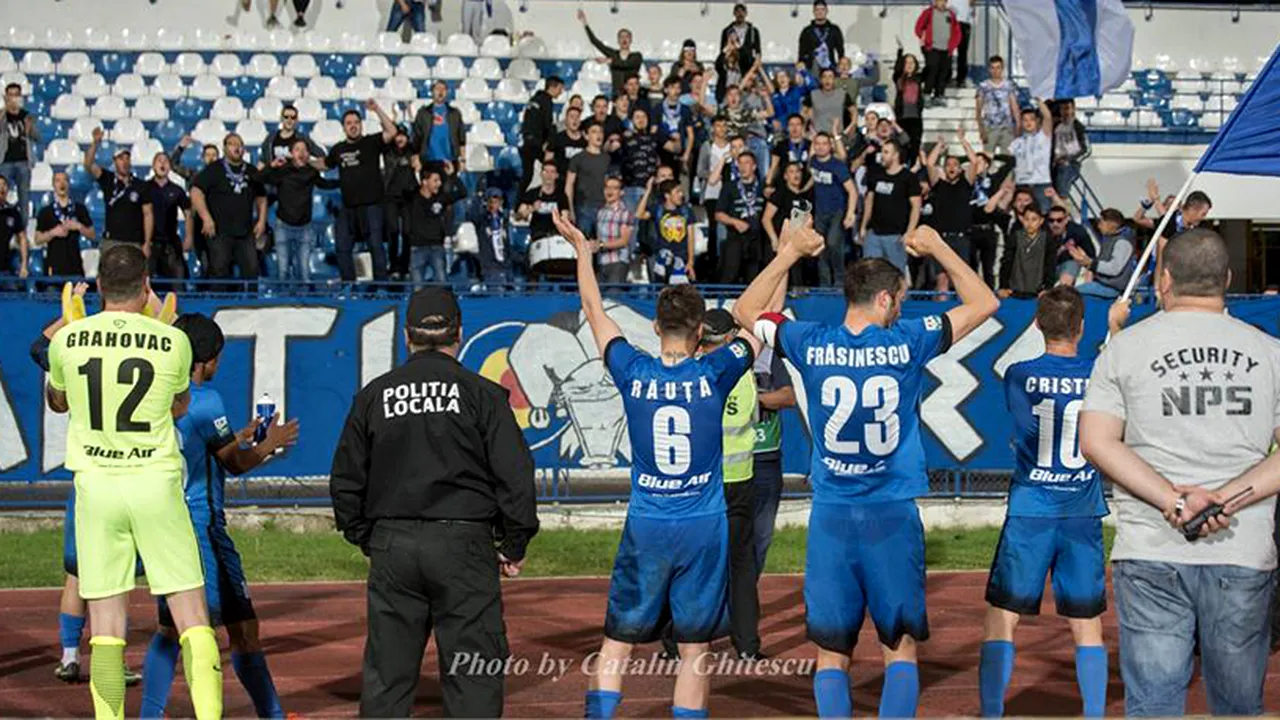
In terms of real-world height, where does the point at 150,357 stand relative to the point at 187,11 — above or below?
below

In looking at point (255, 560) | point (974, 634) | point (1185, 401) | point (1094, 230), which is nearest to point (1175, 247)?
point (1185, 401)

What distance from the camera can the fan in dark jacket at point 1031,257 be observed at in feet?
69.1

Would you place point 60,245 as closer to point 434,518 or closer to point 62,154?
point 62,154

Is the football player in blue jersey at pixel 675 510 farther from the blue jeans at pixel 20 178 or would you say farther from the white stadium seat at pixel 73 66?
the white stadium seat at pixel 73 66

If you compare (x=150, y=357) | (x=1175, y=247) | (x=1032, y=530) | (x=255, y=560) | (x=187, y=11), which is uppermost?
(x=187, y=11)

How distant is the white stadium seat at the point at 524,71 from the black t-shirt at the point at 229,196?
8120mm

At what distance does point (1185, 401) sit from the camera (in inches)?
268

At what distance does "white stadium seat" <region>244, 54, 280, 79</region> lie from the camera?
Answer: 28234mm

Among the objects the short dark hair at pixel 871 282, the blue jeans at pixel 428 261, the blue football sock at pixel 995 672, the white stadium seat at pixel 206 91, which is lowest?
the blue football sock at pixel 995 672

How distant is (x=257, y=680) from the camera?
9336 mm

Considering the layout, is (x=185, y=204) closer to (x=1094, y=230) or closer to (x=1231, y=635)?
(x=1094, y=230)

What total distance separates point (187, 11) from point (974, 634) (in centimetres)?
2098

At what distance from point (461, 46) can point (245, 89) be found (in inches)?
134

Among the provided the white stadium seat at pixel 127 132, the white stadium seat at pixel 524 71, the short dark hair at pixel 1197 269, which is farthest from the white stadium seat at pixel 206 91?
the short dark hair at pixel 1197 269
